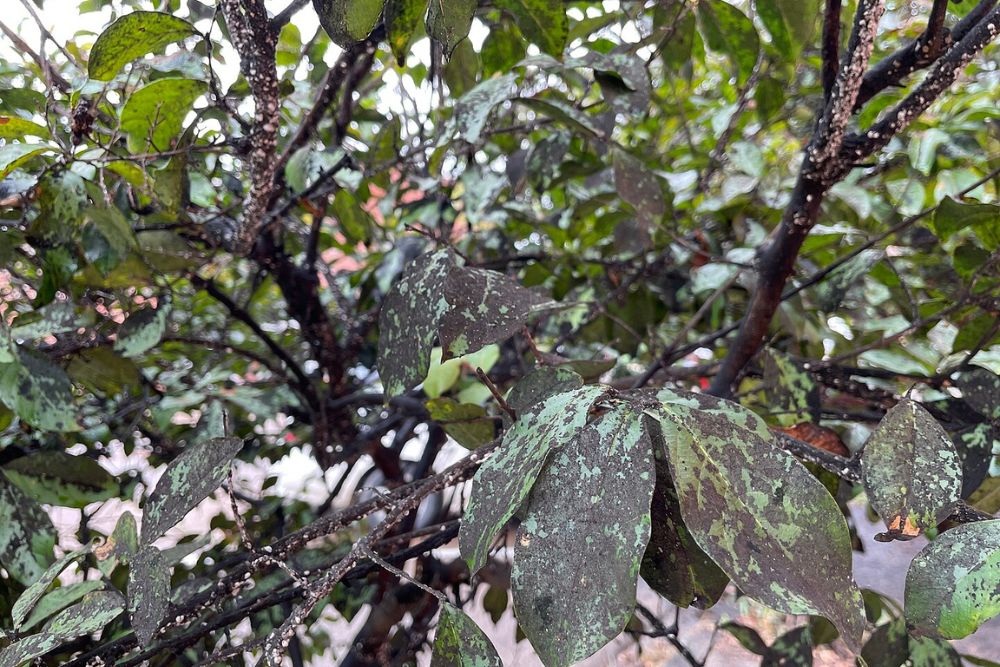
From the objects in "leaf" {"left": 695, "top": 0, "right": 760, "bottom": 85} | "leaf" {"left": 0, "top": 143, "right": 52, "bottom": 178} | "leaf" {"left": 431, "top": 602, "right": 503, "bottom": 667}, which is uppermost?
"leaf" {"left": 0, "top": 143, "right": 52, "bottom": 178}

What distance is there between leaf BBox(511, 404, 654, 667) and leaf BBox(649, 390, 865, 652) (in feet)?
0.05

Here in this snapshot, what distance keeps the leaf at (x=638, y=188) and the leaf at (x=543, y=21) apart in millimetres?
97

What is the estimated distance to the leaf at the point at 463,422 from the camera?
0.38 m

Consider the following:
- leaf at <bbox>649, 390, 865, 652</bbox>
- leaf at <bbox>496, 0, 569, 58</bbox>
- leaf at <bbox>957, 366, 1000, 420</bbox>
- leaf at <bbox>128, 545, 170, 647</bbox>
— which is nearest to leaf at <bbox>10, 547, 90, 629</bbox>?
leaf at <bbox>128, 545, 170, 647</bbox>

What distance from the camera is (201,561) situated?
19.6 inches

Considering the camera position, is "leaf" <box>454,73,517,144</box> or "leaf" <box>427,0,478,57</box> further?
"leaf" <box>454,73,517,144</box>

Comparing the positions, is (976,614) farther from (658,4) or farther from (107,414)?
(107,414)

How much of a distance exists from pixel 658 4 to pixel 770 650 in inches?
21.3

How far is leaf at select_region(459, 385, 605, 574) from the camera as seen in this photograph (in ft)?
0.70

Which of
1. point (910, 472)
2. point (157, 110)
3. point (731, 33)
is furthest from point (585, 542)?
point (731, 33)

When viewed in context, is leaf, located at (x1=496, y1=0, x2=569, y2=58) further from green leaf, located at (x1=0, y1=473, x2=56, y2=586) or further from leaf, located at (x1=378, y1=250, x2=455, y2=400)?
A: green leaf, located at (x1=0, y1=473, x2=56, y2=586)

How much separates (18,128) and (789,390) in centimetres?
46

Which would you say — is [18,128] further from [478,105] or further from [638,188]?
[638,188]

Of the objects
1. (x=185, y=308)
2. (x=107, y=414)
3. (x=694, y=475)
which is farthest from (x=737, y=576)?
(x=185, y=308)
